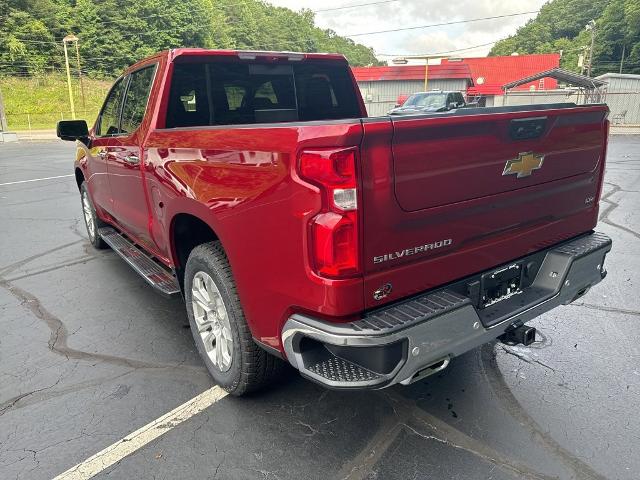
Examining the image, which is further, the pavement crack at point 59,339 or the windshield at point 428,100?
the windshield at point 428,100

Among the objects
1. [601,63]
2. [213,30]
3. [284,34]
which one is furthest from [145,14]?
[601,63]

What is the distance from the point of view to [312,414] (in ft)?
8.87

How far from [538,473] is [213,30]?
253ft

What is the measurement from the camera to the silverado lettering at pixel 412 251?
2.02 m

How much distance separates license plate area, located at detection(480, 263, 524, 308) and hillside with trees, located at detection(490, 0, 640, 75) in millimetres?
72258

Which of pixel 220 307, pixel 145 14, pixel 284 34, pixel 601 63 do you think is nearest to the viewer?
pixel 220 307

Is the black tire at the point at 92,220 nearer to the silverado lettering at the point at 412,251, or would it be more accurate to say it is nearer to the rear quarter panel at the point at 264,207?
the rear quarter panel at the point at 264,207

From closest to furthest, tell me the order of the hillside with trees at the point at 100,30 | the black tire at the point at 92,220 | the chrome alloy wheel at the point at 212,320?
the chrome alloy wheel at the point at 212,320, the black tire at the point at 92,220, the hillside with trees at the point at 100,30

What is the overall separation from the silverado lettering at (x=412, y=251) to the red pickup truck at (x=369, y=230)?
1cm

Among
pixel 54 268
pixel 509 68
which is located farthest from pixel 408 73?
pixel 54 268

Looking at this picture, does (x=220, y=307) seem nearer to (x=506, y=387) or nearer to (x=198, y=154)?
(x=198, y=154)

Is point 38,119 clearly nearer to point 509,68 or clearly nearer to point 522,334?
point 522,334

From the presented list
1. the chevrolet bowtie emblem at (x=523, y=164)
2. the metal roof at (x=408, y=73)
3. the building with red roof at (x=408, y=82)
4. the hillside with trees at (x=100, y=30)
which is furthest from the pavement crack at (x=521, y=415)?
the hillside with trees at (x=100, y=30)

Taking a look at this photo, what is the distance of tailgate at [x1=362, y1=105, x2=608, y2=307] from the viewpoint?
1.96m
